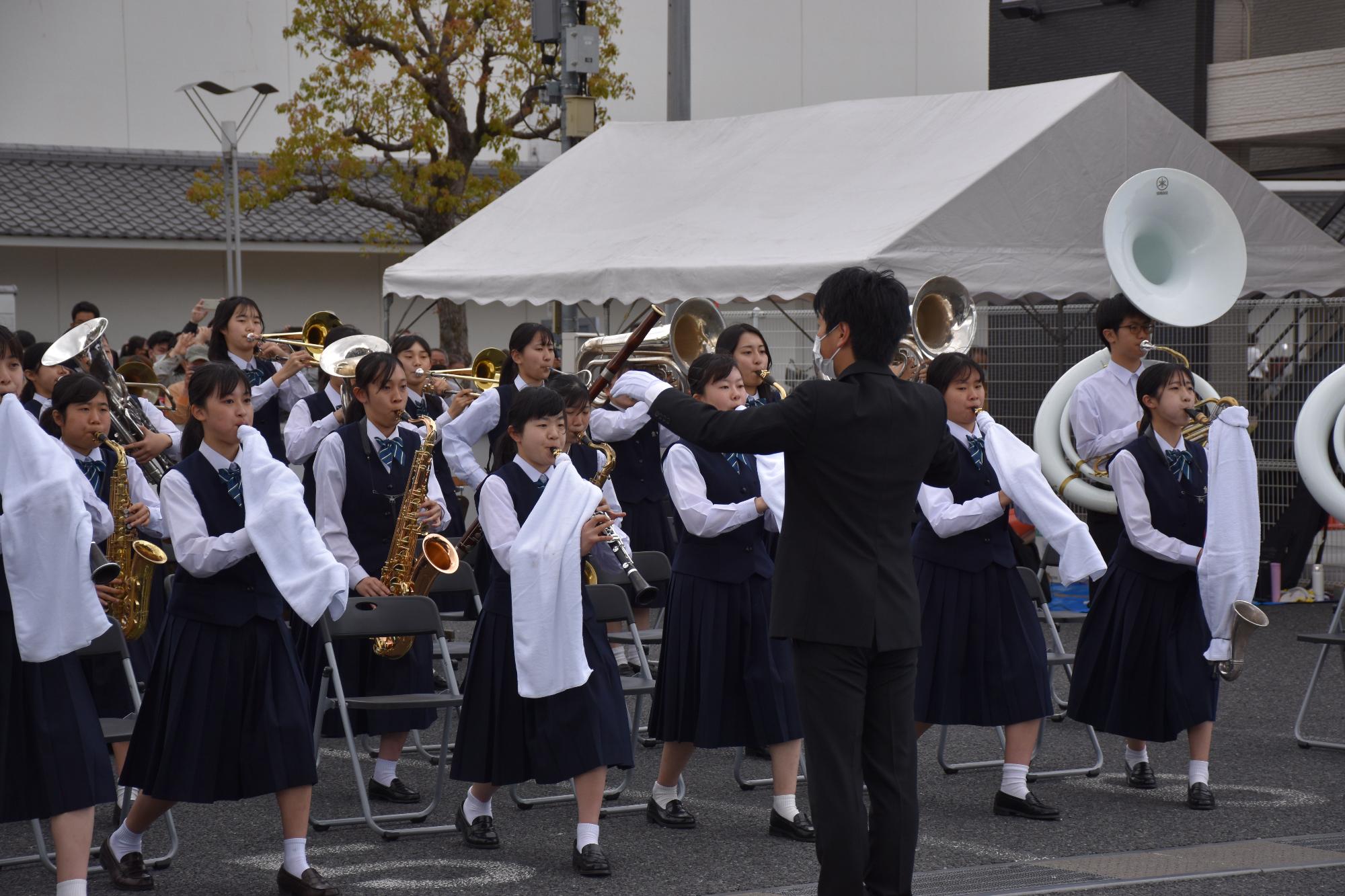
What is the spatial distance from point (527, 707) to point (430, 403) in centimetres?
376

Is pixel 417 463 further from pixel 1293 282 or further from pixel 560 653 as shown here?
pixel 1293 282

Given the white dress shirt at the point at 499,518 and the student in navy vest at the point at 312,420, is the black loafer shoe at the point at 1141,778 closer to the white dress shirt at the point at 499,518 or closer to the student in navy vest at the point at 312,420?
the white dress shirt at the point at 499,518

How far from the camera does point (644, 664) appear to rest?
→ 6203mm

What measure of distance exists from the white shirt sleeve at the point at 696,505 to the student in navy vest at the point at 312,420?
1.95m

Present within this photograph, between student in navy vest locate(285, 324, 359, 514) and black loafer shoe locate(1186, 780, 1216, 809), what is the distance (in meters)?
3.75

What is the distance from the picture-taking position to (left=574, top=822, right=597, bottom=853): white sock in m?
5.07

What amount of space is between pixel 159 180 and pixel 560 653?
64.7ft

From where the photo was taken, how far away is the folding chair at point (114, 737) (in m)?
5.05

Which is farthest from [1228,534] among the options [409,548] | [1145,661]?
[409,548]

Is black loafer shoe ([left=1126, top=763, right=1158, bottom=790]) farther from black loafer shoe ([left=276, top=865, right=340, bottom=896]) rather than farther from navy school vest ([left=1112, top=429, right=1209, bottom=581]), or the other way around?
black loafer shoe ([left=276, top=865, right=340, bottom=896])

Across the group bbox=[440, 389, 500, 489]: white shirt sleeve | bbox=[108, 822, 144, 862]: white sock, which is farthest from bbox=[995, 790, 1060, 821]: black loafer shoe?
bbox=[440, 389, 500, 489]: white shirt sleeve

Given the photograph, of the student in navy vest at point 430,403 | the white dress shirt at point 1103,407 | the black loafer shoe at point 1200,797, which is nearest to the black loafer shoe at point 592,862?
the black loafer shoe at point 1200,797

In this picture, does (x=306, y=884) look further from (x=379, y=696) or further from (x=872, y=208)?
(x=872, y=208)

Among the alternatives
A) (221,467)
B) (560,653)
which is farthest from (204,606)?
(560,653)
